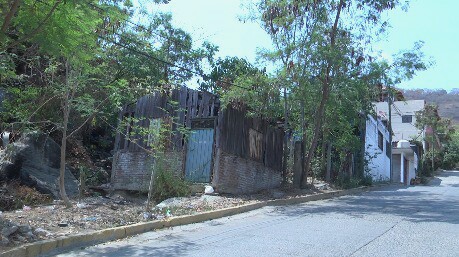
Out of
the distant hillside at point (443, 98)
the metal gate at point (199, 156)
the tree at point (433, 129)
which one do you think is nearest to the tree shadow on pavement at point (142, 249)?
the metal gate at point (199, 156)

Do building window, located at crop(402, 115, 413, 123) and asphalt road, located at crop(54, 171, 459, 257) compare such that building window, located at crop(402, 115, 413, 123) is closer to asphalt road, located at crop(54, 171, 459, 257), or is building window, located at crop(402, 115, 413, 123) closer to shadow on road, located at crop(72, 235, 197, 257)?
asphalt road, located at crop(54, 171, 459, 257)

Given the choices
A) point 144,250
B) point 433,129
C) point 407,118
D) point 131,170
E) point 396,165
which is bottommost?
point 144,250

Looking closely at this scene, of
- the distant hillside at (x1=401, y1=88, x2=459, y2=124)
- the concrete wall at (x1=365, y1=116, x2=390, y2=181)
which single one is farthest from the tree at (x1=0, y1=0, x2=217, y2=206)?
the distant hillside at (x1=401, y1=88, x2=459, y2=124)

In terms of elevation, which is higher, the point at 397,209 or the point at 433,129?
the point at 433,129

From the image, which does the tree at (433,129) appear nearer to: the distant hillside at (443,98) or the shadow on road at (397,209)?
the shadow on road at (397,209)

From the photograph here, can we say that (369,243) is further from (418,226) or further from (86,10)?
(86,10)

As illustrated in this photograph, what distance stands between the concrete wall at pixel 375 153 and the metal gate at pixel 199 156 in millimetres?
13748

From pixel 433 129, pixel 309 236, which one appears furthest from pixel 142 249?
pixel 433 129

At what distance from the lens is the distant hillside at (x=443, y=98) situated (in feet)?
449

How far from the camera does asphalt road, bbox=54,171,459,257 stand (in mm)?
7363

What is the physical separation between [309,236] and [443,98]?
161682 millimetres

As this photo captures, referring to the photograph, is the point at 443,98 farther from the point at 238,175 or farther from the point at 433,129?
the point at 238,175

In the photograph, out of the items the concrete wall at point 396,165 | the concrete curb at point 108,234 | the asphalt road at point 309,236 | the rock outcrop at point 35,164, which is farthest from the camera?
the concrete wall at point 396,165

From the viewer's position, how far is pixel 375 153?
2838 centimetres
